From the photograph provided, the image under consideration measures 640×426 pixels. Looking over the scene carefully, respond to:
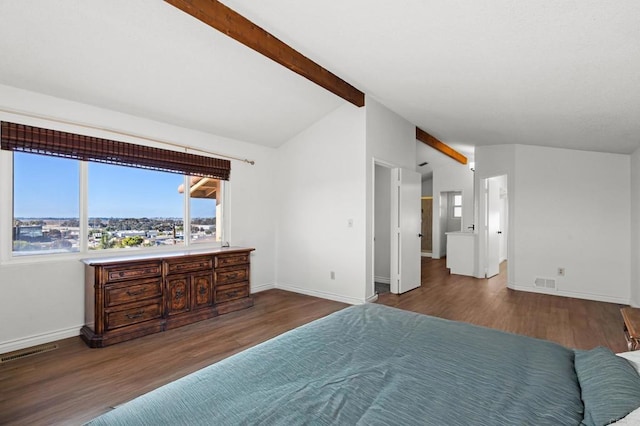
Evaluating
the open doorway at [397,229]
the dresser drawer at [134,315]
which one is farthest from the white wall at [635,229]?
the dresser drawer at [134,315]

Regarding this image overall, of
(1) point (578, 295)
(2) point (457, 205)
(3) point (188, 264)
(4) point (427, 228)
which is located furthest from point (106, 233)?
(2) point (457, 205)

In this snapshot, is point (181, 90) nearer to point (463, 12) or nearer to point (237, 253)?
point (237, 253)

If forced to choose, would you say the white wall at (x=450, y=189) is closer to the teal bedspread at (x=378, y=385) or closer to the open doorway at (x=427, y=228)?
the open doorway at (x=427, y=228)

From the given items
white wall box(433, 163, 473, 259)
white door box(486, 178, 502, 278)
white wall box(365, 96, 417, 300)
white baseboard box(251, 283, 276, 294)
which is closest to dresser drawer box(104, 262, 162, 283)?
white baseboard box(251, 283, 276, 294)

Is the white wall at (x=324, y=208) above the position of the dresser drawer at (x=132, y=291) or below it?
above

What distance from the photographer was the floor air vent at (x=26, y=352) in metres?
2.77

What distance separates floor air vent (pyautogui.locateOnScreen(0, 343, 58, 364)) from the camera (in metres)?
2.77

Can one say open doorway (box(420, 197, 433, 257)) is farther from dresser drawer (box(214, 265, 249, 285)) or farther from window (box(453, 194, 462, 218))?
dresser drawer (box(214, 265, 249, 285))

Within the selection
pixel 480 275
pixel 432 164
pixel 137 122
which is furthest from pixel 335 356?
pixel 432 164

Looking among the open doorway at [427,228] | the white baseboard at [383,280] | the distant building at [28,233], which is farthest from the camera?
the open doorway at [427,228]

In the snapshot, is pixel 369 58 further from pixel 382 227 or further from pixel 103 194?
pixel 382 227

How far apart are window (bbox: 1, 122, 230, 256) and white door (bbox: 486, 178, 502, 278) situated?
5.11 m

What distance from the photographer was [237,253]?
4.30 metres

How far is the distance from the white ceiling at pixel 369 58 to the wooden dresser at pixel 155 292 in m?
1.78
